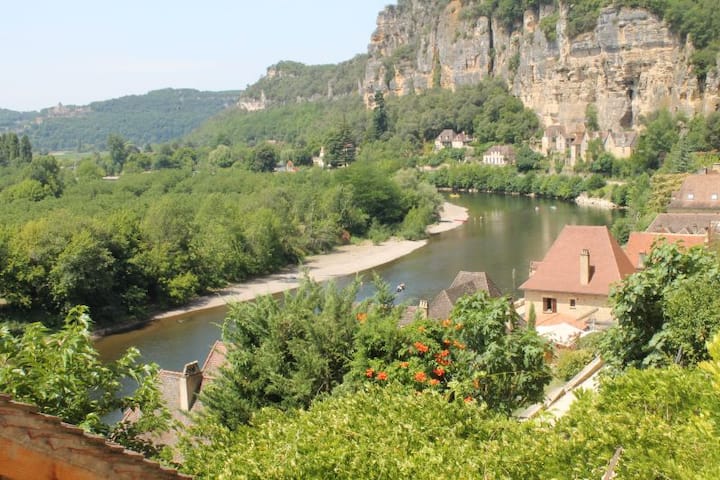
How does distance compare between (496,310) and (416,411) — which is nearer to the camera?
(416,411)

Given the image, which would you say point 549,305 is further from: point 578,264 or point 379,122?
point 379,122

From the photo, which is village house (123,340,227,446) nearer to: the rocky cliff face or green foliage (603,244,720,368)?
green foliage (603,244,720,368)

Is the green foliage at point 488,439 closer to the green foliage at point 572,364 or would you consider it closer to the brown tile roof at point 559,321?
the green foliage at point 572,364

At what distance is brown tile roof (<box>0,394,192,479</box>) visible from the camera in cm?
321

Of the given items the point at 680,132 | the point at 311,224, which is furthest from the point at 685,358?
the point at 680,132

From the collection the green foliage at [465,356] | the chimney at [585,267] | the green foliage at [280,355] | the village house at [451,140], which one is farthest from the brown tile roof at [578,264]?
the village house at [451,140]

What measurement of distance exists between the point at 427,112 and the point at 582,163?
31022 mm

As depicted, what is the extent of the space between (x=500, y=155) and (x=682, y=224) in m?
58.4

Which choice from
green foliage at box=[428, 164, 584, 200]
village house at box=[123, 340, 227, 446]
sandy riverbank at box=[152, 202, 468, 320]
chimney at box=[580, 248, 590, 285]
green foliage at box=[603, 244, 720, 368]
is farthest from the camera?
green foliage at box=[428, 164, 584, 200]

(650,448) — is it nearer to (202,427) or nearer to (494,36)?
(202,427)

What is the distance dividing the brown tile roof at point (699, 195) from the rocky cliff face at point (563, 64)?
39.0 metres

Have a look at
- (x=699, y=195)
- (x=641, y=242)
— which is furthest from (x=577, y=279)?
(x=699, y=195)

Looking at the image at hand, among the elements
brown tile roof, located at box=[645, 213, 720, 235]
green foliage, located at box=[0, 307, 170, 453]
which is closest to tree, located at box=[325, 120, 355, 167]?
brown tile roof, located at box=[645, 213, 720, 235]

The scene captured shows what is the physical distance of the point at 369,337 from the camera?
38.3 feet
